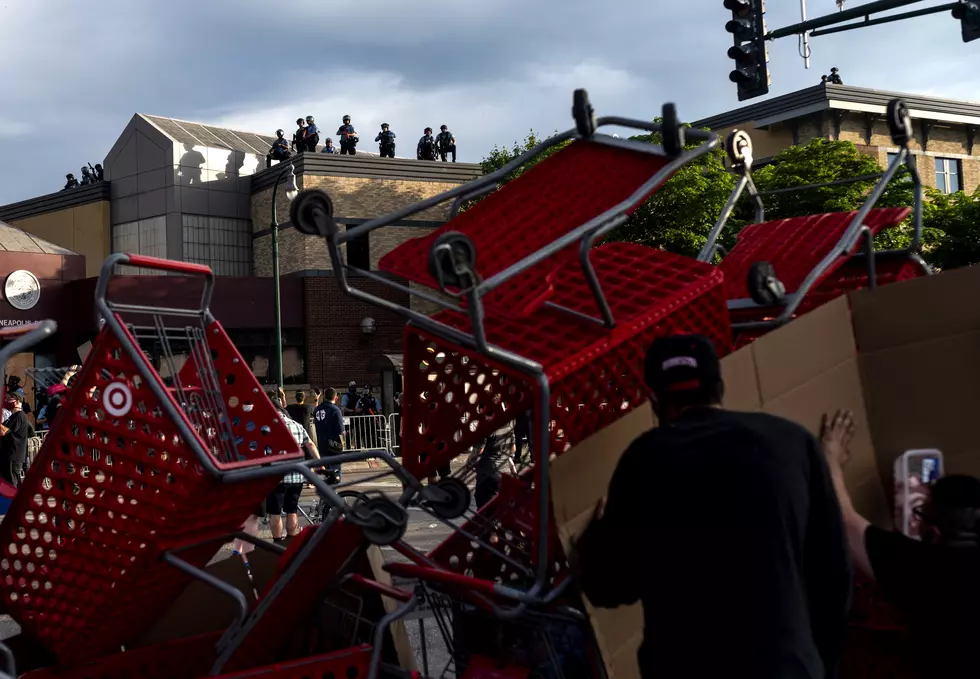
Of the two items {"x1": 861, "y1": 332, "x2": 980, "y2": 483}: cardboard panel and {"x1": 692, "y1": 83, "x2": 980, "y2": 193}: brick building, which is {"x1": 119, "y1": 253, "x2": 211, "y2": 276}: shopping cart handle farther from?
{"x1": 692, "y1": 83, "x2": 980, "y2": 193}: brick building

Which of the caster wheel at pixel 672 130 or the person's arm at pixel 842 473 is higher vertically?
the caster wheel at pixel 672 130

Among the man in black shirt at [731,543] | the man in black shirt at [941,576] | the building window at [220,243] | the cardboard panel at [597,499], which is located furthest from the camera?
the building window at [220,243]

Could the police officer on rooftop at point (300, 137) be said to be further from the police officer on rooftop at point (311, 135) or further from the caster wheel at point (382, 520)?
the caster wheel at point (382, 520)

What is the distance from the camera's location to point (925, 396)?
3092mm

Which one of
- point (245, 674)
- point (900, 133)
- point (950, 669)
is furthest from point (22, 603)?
point (900, 133)

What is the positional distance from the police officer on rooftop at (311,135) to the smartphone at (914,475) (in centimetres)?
3173

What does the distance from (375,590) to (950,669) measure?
1803 mm

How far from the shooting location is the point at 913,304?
3.13 m

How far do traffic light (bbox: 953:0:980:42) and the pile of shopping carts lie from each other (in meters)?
7.76

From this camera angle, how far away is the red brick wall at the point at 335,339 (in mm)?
31250

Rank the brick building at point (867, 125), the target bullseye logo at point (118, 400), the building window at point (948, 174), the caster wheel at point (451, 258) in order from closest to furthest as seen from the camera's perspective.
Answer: the caster wheel at point (451, 258) → the target bullseye logo at point (118, 400) → the brick building at point (867, 125) → the building window at point (948, 174)

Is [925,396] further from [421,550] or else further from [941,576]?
[421,550]

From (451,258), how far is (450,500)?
1276 mm

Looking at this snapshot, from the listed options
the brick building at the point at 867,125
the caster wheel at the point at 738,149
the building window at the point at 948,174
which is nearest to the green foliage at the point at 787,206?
the brick building at the point at 867,125
